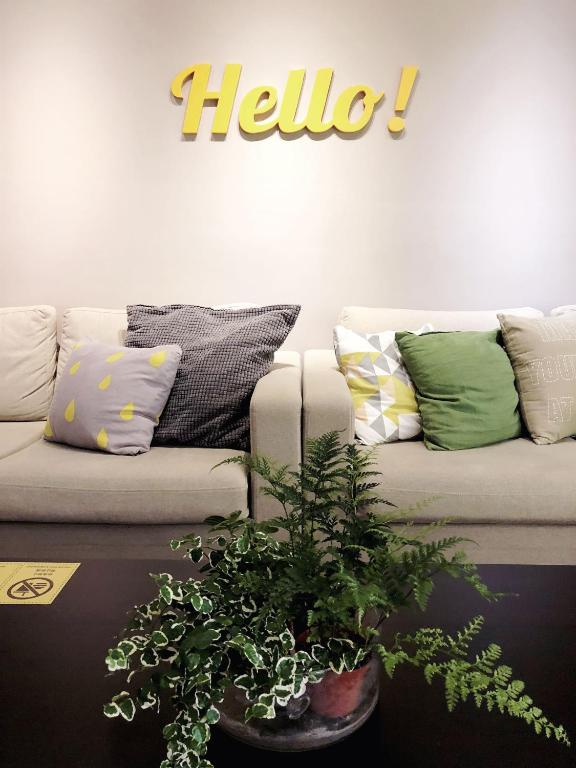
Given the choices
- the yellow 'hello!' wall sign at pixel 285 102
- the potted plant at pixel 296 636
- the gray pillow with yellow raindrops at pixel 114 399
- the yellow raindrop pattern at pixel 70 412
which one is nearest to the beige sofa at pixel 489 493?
the gray pillow with yellow raindrops at pixel 114 399

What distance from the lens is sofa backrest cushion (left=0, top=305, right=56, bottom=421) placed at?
2430 millimetres

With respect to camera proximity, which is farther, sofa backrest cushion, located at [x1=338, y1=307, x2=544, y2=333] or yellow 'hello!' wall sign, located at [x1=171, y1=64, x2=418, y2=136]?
yellow 'hello!' wall sign, located at [x1=171, y1=64, x2=418, y2=136]

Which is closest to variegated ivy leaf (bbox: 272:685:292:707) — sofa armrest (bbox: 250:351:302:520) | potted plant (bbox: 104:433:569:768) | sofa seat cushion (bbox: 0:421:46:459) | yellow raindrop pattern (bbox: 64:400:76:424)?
potted plant (bbox: 104:433:569:768)

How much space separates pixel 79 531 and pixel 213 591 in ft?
3.83

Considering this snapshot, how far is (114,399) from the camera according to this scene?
6.43 ft

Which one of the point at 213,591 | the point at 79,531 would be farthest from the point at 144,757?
the point at 79,531

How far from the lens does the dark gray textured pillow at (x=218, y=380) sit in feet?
6.63

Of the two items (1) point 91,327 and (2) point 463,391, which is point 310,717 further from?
(1) point 91,327

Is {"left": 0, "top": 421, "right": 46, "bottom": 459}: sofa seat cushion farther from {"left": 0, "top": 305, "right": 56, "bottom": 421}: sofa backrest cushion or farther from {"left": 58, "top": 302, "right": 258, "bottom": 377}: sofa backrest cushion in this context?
{"left": 58, "top": 302, "right": 258, "bottom": 377}: sofa backrest cushion

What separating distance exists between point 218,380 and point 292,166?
1.14 meters

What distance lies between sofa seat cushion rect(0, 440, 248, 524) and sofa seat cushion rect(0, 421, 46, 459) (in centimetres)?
26

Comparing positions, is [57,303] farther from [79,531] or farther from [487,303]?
[487,303]

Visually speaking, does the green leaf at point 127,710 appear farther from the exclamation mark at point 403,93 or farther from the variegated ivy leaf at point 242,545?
the exclamation mark at point 403,93

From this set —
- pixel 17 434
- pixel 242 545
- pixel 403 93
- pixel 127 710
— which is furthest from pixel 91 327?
pixel 127 710
